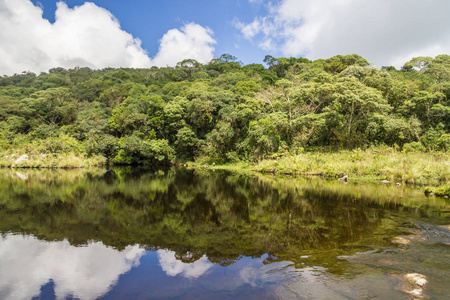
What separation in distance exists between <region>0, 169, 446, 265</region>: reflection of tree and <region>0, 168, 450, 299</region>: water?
1.5 inches

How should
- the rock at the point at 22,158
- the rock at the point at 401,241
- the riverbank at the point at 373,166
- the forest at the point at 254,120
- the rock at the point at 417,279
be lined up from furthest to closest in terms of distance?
the rock at the point at 22,158 → the forest at the point at 254,120 → the riverbank at the point at 373,166 → the rock at the point at 401,241 → the rock at the point at 417,279

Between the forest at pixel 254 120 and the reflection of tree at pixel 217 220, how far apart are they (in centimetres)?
1216

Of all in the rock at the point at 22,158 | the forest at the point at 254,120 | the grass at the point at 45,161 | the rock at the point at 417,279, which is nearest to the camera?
the rock at the point at 417,279

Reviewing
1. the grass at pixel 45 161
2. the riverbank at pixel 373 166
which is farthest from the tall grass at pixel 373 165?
the grass at pixel 45 161

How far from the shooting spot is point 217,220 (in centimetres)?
794

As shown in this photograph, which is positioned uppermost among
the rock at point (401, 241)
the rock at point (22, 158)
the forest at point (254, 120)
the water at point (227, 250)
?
the forest at point (254, 120)

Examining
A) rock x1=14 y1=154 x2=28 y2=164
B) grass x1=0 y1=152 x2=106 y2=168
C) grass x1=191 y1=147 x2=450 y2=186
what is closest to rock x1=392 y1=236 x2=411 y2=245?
grass x1=191 y1=147 x2=450 y2=186

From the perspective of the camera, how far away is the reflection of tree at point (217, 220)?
5.84m

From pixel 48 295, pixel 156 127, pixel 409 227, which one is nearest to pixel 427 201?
pixel 409 227

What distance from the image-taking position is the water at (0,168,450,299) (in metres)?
4.16

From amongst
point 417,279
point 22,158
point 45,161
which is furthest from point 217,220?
point 22,158

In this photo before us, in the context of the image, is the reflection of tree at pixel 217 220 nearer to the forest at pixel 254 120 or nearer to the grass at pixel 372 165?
the grass at pixel 372 165

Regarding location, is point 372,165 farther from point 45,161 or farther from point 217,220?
point 45,161

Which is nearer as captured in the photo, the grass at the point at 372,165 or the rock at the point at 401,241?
the rock at the point at 401,241
